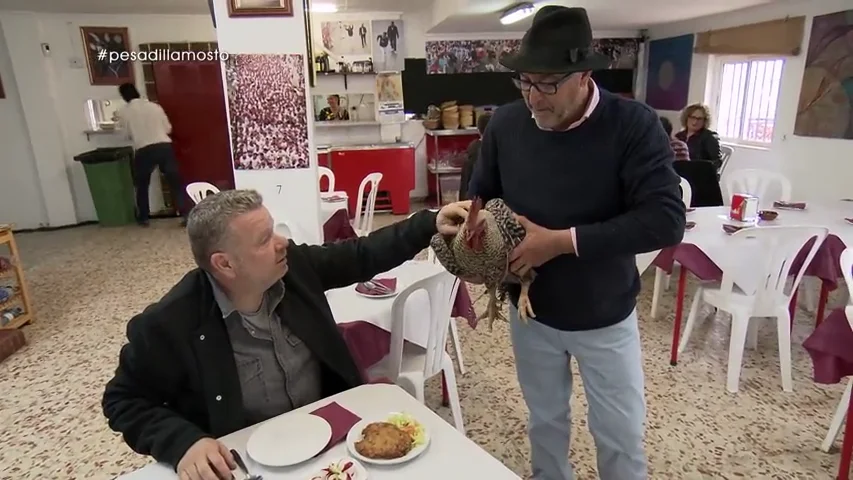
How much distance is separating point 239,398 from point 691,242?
2.24m

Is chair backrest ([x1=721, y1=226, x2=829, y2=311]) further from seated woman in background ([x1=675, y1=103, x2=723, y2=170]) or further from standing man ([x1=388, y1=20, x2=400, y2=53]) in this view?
standing man ([x1=388, y1=20, x2=400, y2=53])

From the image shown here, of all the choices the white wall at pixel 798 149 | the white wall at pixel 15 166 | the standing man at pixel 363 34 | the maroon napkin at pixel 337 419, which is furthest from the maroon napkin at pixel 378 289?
the white wall at pixel 15 166

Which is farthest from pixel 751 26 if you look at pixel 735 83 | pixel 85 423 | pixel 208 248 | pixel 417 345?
pixel 85 423

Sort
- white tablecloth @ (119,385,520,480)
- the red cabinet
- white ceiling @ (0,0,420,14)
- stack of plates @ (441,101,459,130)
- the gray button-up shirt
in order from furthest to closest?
1. stack of plates @ (441,101,459,130)
2. the red cabinet
3. white ceiling @ (0,0,420,14)
4. the gray button-up shirt
5. white tablecloth @ (119,385,520,480)

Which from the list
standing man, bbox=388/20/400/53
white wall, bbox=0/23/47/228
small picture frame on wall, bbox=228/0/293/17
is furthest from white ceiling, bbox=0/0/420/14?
small picture frame on wall, bbox=228/0/293/17

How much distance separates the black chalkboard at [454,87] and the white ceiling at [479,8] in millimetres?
485

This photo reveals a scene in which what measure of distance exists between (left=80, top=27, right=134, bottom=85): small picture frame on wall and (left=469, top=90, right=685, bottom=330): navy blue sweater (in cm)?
591

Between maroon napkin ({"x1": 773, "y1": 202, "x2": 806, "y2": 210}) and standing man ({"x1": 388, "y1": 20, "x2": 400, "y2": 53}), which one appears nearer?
maroon napkin ({"x1": 773, "y1": 202, "x2": 806, "y2": 210})

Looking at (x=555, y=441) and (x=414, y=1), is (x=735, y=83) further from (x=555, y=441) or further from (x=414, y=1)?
(x=555, y=441)

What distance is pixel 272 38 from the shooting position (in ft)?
9.36

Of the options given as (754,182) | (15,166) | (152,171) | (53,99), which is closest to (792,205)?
(754,182)

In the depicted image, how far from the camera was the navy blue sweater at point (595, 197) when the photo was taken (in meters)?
1.23

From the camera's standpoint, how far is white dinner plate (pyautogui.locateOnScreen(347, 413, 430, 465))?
101cm

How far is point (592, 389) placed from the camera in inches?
55.8
